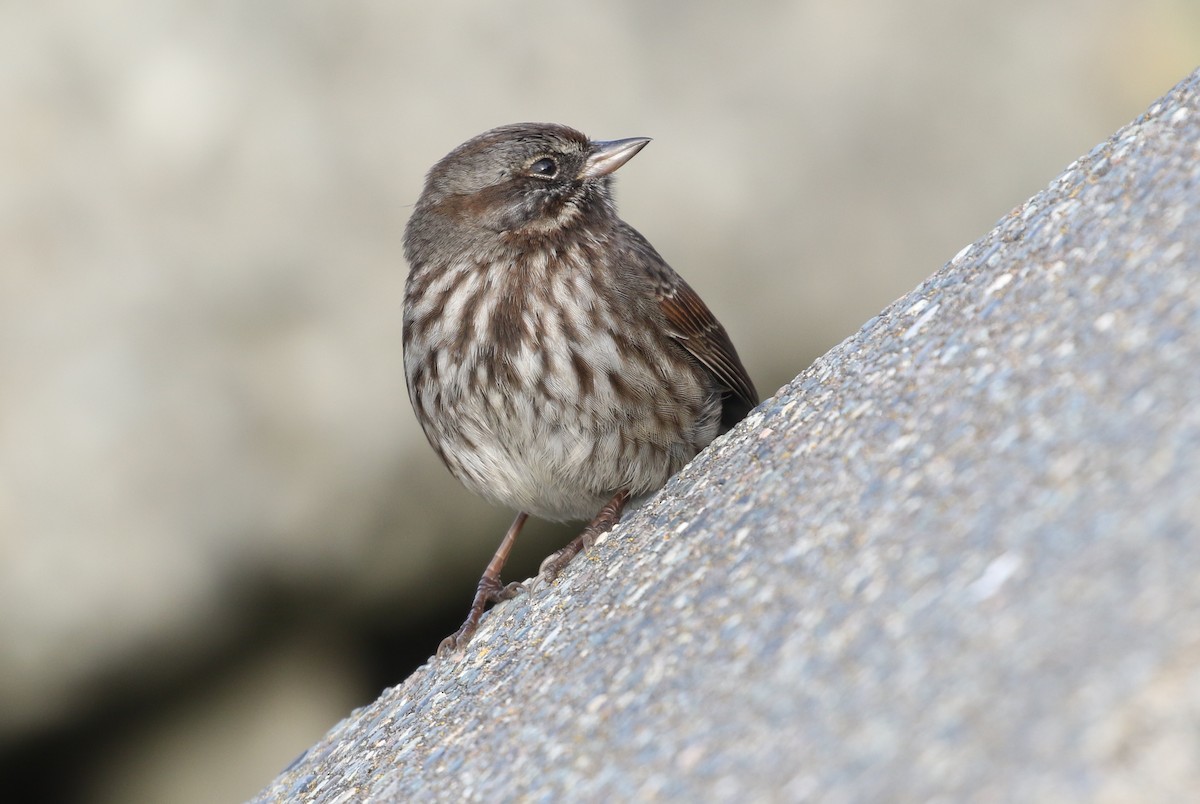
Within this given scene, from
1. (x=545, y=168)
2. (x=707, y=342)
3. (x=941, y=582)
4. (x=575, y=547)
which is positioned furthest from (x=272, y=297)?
(x=941, y=582)

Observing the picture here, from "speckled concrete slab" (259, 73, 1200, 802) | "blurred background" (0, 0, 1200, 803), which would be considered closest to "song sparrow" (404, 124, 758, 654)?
"speckled concrete slab" (259, 73, 1200, 802)

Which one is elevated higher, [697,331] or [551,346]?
[551,346]

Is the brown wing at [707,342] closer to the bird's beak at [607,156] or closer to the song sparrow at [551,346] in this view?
the song sparrow at [551,346]

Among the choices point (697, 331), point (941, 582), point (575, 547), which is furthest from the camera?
point (697, 331)

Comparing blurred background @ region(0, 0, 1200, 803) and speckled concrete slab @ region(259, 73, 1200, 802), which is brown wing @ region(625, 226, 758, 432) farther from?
blurred background @ region(0, 0, 1200, 803)

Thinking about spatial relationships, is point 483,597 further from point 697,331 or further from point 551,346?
point 697,331

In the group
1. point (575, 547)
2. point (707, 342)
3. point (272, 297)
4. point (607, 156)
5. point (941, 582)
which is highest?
point (272, 297)

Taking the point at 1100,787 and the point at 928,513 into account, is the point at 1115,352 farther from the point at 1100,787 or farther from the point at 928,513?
the point at 1100,787
